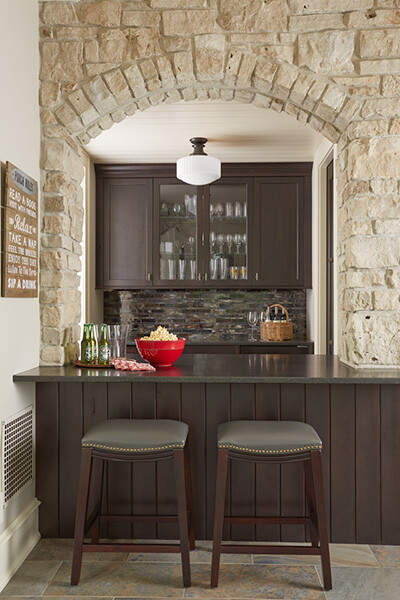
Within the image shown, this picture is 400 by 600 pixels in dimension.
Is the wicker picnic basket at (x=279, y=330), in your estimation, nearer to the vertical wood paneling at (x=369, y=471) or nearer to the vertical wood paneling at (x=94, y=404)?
the vertical wood paneling at (x=369, y=471)

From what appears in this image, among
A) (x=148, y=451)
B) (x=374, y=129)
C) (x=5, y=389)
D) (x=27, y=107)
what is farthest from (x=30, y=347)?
(x=374, y=129)

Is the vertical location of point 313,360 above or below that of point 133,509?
above

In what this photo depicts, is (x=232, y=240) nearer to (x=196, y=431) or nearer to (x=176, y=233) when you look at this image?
(x=176, y=233)

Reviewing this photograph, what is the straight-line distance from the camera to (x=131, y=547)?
2320 millimetres

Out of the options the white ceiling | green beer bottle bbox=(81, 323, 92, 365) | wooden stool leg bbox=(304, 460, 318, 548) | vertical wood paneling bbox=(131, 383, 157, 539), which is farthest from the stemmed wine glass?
wooden stool leg bbox=(304, 460, 318, 548)

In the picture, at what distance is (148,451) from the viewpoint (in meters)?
2.29

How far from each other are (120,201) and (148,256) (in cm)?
61

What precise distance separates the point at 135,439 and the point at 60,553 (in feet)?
2.63

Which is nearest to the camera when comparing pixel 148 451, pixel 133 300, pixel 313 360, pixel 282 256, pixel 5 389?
pixel 148 451

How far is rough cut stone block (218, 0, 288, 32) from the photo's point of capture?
112 inches

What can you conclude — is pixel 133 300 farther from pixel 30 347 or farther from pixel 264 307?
pixel 30 347

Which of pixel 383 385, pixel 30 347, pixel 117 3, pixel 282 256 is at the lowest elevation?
pixel 383 385

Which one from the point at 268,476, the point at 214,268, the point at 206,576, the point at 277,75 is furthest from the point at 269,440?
the point at 214,268

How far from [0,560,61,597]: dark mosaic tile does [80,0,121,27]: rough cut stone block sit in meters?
2.63
